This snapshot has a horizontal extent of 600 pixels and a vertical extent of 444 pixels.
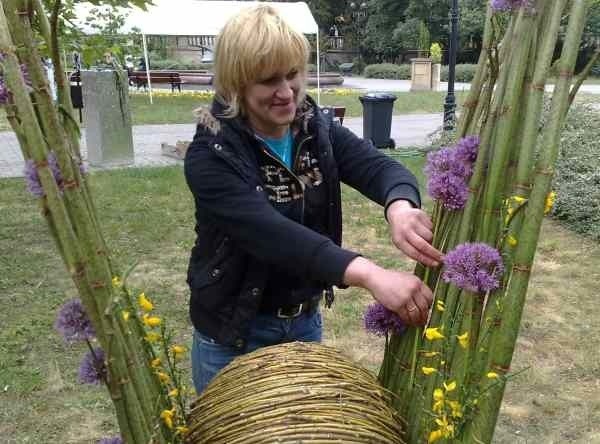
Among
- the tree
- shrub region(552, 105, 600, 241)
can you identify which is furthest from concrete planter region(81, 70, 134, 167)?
the tree

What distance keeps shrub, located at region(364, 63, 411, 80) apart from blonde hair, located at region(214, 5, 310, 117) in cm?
2913

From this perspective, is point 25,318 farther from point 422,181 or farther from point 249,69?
point 422,181

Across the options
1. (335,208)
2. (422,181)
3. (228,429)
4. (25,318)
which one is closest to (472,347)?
(228,429)

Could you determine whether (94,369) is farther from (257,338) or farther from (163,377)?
(257,338)

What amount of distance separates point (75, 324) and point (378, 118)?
9.61 metres

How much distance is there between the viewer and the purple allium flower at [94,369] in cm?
89

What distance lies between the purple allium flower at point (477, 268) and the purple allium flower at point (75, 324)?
0.53 metres

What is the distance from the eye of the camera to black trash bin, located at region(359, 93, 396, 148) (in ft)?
33.0

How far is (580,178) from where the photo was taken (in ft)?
22.6

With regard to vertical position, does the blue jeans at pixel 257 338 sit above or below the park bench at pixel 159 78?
above

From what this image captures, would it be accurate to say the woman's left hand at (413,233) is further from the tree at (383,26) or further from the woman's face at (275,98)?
the tree at (383,26)

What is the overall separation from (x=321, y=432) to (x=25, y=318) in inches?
140

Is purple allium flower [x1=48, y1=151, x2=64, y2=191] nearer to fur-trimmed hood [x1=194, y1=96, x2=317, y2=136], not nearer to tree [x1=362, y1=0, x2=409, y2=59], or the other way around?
fur-trimmed hood [x1=194, y1=96, x2=317, y2=136]

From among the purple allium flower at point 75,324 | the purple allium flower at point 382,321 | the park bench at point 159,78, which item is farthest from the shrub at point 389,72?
the purple allium flower at point 75,324
